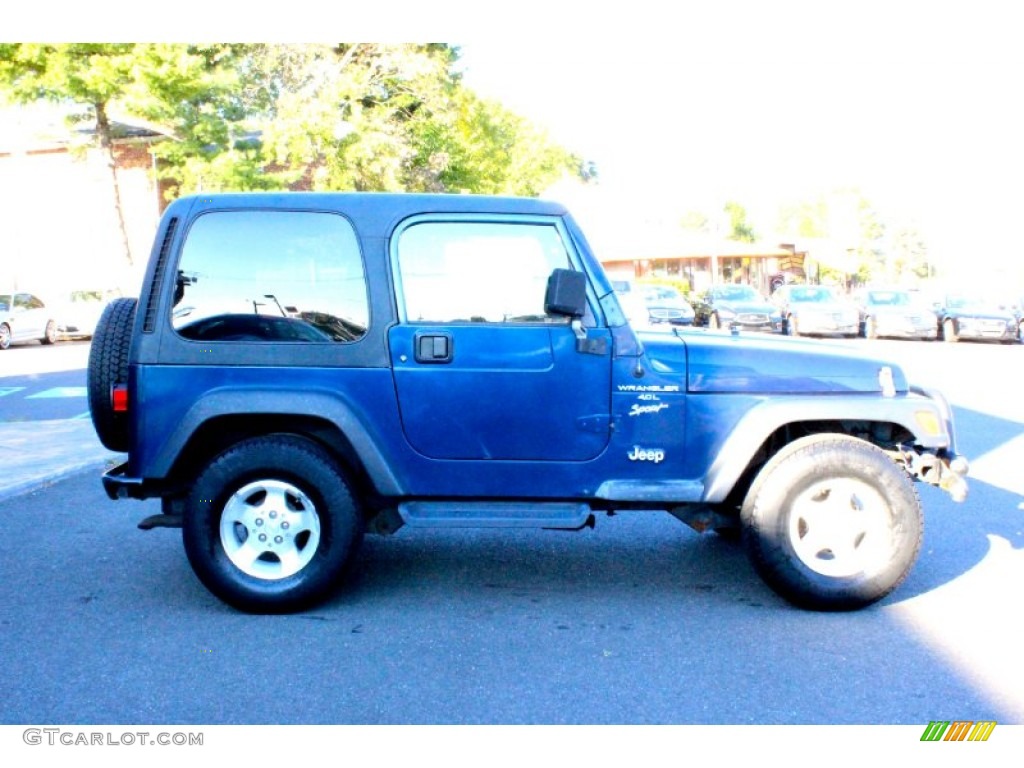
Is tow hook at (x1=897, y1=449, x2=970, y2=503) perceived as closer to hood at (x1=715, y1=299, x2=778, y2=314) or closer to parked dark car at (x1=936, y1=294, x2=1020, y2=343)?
hood at (x1=715, y1=299, x2=778, y2=314)

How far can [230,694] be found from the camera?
13.3 feet

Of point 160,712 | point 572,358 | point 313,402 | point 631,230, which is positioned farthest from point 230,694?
point 631,230

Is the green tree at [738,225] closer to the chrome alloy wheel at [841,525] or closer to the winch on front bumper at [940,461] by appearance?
the winch on front bumper at [940,461]

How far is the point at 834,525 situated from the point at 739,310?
2358 centimetres

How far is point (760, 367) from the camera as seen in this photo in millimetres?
5074

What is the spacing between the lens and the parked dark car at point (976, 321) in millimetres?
26547

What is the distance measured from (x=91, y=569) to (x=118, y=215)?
26.8 m

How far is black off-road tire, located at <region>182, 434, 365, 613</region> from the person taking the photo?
498 centimetres

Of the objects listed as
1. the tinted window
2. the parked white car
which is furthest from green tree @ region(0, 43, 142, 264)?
the tinted window

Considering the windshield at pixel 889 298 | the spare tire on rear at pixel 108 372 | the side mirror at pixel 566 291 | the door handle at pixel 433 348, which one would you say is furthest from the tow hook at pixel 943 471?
the windshield at pixel 889 298

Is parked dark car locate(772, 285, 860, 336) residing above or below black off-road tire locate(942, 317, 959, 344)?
above

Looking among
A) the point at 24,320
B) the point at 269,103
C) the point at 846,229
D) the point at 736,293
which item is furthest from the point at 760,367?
the point at 846,229

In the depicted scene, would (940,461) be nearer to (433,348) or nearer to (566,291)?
(566,291)

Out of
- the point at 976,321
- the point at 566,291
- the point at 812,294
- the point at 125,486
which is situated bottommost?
the point at 976,321
